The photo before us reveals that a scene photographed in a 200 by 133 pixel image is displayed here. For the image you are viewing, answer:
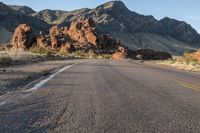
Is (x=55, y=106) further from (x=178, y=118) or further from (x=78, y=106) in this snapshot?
(x=178, y=118)

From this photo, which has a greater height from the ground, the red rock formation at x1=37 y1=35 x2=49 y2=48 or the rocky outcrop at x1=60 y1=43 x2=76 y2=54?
the red rock formation at x1=37 y1=35 x2=49 y2=48

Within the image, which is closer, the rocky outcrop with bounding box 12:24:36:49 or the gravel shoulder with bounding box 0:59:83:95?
the gravel shoulder with bounding box 0:59:83:95

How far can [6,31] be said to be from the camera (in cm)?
19150

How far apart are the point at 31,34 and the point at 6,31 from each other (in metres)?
53.6

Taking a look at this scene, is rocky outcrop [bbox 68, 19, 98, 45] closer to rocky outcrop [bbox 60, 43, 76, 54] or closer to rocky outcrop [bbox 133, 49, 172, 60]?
rocky outcrop [bbox 60, 43, 76, 54]

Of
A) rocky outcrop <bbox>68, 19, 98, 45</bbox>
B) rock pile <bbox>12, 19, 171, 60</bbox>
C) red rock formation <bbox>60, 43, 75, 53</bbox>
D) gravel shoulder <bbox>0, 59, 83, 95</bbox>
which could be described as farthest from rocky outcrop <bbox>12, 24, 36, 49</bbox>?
gravel shoulder <bbox>0, 59, 83, 95</bbox>

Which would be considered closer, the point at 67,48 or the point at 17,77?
the point at 17,77

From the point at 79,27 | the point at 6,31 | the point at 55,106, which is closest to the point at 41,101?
the point at 55,106

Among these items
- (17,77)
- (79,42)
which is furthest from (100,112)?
(79,42)

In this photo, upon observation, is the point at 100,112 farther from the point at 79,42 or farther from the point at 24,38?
the point at 79,42

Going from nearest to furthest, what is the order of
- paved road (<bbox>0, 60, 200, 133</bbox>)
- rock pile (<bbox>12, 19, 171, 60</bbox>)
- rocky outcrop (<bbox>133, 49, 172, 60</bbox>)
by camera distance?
paved road (<bbox>0, 60, 200, 133</bbox>) → rock pile (<bbox>12, 19, 171, 60</bbox>) → rocky outcrop (<bbox>133, 49, 172, 60</bbox>)

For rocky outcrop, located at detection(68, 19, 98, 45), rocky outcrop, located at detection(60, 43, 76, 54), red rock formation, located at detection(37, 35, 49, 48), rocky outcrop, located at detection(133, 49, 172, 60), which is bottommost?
rocky outcrop, located at detection(133, 49, 172, 60)

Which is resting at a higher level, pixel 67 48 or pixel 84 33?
pixel 84 33

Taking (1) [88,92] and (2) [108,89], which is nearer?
(1) [88,92]
